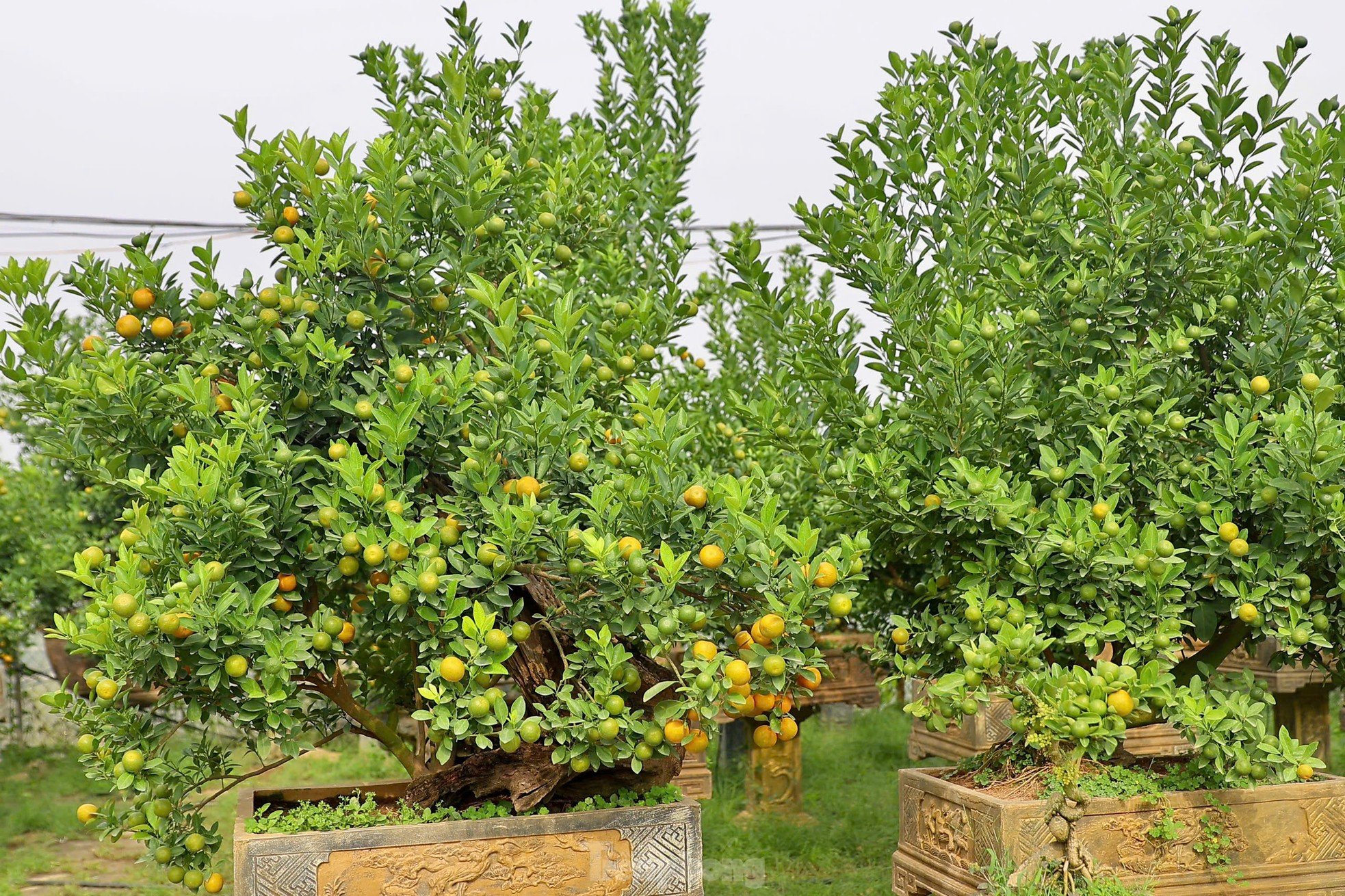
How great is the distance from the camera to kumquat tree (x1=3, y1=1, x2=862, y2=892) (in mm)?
2771

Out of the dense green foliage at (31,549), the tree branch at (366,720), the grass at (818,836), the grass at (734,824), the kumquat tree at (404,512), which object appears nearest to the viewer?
the kumquat tree at (404,512)

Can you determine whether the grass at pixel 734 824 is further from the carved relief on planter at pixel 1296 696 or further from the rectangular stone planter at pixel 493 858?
the rectangular stone planter at pixel 493 858

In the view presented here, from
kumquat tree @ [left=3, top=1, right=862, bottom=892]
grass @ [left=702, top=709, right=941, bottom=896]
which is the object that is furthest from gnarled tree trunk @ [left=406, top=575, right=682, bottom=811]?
grass @ [left=702, top=709, right=941, bottom=896]

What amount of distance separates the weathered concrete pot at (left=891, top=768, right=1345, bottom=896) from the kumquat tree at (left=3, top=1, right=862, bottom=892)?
0.67 meters

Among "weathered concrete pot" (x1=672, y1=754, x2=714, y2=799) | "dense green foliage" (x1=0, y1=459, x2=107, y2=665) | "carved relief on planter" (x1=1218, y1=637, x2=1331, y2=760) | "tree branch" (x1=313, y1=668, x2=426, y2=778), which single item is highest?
"dense green foliage" (x1=0, y1=459, x2=107, y2=665)

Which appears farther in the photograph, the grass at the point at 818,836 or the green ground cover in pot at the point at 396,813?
the grass at the point at 818,836

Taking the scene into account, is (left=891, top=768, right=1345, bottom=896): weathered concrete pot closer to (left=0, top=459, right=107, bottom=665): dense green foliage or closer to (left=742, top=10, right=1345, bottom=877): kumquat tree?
(left=742, top=10, right=1345, bottom=877): kumquat tree

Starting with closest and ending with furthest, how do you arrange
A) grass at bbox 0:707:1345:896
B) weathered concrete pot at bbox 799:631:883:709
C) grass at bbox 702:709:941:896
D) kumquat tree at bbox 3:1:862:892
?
kumquat tree at bbox 3:1:862:892
grass at bbox 702:709:941:896
grass at bbox 0:707:1345:896
weathered concrete pot at bbox 799:631:883:709

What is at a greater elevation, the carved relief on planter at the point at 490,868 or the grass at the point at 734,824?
the carved relief on planter at the point at 490,868

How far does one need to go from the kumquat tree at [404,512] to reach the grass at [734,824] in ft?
5.26

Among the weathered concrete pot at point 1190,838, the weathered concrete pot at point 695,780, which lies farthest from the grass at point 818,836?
the weathered concrete pot at point 1190,838

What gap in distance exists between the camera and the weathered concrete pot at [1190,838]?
10.4ft

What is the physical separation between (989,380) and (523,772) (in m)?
1.78

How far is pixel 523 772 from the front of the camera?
315 cm
